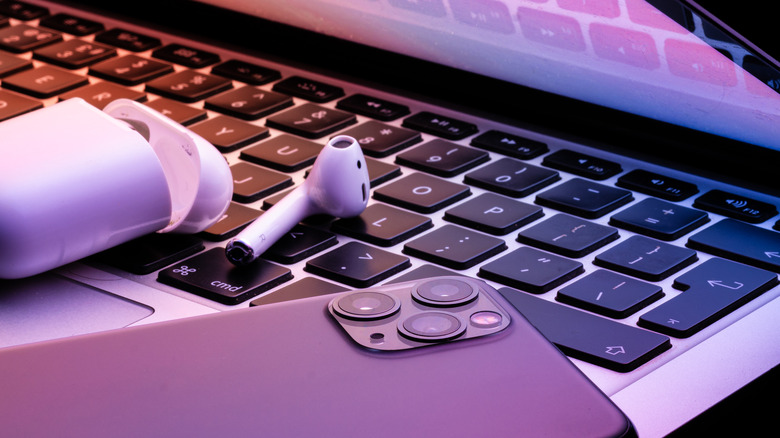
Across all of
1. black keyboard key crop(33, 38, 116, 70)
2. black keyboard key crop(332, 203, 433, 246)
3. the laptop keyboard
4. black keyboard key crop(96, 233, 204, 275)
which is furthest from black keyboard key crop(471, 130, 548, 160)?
black keyboard key crop(33, 38, 116, 70)

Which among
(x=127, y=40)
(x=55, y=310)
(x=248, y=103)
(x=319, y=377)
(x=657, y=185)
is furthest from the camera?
(x=127, y=40)

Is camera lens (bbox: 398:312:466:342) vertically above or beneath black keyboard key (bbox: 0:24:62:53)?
beneath

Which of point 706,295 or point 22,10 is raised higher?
point 22,10

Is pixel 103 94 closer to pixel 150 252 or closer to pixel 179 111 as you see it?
pixel 179 111

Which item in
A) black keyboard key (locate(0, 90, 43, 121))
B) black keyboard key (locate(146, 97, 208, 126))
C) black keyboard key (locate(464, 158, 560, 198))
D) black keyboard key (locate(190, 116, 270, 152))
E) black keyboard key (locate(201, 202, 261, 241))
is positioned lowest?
black keyboard key (locate(464, 158, 560, 198))

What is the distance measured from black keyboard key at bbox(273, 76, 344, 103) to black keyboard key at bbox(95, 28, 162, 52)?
0.44 ft

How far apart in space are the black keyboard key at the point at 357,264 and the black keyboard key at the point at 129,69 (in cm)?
28

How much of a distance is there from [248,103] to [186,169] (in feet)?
0.54

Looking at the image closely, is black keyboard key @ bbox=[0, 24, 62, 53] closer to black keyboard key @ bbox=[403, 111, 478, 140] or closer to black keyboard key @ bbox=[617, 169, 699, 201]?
black keyboard key @ bbox=[403, 111, 478, 140]

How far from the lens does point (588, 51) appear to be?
0.69 metres

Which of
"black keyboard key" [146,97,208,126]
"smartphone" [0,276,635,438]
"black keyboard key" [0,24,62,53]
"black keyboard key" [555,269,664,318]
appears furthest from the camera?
"black keyboard key" [0,24,62,53]

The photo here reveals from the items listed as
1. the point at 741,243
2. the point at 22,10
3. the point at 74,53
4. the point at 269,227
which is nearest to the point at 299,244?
the point at 269,227

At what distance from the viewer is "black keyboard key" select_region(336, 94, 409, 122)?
2.40ft

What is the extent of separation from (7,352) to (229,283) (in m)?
0.13
